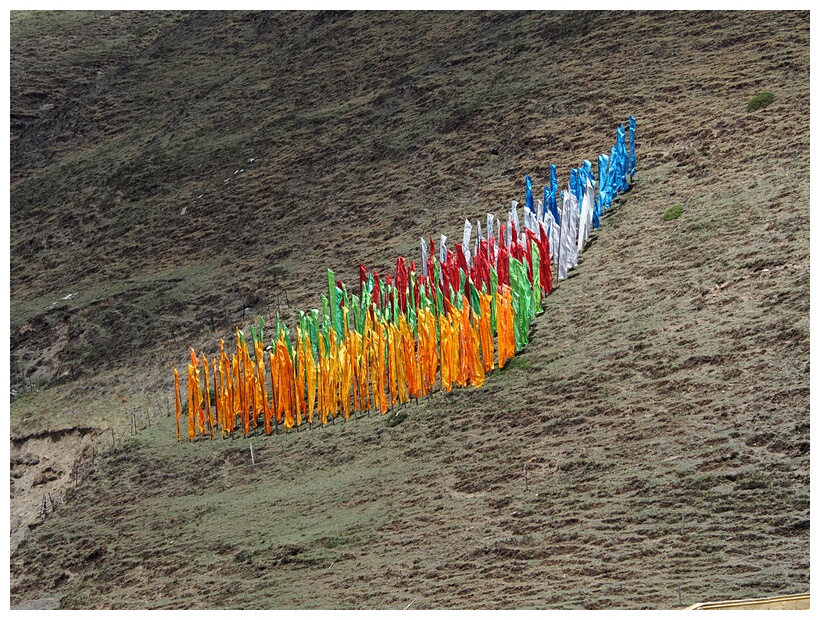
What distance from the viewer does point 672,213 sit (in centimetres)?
3781

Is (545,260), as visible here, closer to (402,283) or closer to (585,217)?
(585,217)

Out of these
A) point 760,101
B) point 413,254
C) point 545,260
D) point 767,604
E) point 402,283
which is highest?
point 760,101

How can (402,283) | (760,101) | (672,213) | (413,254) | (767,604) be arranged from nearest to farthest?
(767,604), (402,283), (672,213), (413,254), (760,101)

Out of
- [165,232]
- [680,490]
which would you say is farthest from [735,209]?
[165,232]

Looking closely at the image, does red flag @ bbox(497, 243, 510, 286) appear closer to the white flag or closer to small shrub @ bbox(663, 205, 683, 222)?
the white flag

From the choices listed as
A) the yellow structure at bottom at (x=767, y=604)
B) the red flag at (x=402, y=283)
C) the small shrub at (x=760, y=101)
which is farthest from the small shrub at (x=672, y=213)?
the yellow structure at bottom at (x=767, y=604)

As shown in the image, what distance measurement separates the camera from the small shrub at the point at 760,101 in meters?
43.0

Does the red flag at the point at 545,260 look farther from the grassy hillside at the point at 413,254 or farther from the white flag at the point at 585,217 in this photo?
the white flag at the point at 585,217

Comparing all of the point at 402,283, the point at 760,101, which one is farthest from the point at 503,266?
the point at 760,101

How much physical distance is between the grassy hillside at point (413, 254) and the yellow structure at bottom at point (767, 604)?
4.65ft

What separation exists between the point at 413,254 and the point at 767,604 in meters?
23.9

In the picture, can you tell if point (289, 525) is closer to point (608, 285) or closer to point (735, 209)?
point (608, 285)

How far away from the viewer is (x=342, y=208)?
48.7 m

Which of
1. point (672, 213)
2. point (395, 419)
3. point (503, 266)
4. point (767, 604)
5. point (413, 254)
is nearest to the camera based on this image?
point (767, 604)
